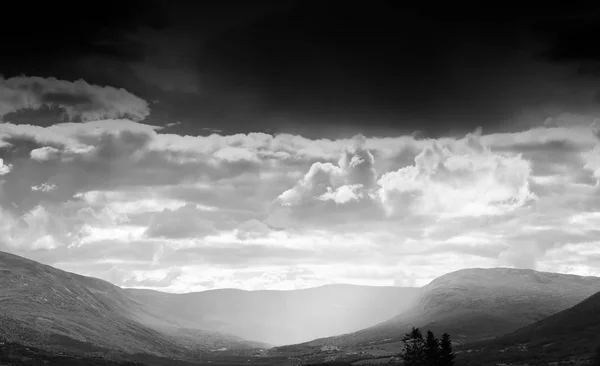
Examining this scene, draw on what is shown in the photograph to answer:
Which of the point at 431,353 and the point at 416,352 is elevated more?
the point at 416,352

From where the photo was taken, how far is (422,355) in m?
176

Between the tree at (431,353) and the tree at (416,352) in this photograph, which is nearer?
the tree at (431,353)

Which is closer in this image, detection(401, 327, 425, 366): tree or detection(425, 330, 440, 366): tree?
detection(425, 330, 440, 366): tree

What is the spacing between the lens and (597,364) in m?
199

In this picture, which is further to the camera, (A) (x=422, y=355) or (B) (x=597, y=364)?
(B) (x=597, y=364)

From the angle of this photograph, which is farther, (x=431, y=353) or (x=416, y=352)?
(x=416, y=352)

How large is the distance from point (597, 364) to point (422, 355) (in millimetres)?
68486
